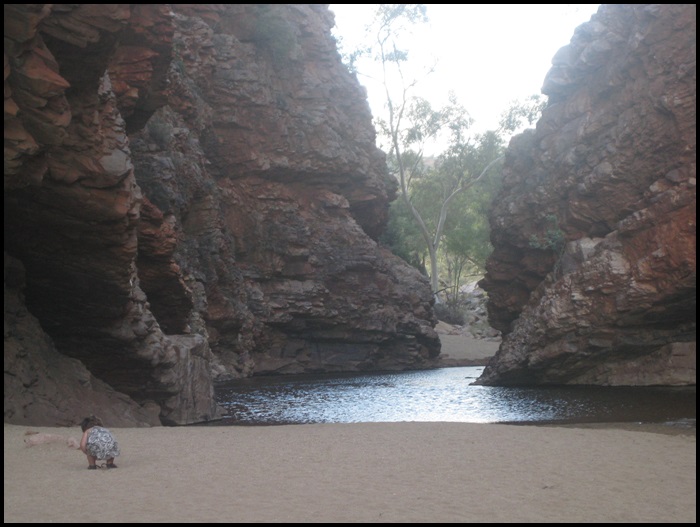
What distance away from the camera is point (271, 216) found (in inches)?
1639

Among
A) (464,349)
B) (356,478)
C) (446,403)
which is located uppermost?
(464,349)

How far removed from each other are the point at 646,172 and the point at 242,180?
22129 mm

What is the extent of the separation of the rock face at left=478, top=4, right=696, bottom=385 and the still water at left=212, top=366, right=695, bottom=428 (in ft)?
4.75

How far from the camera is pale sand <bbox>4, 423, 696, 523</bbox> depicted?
8469 millimetres

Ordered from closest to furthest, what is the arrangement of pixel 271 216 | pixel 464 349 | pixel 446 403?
1. pixel 446 403
2. pixel 271 216
3. pixel 464 349

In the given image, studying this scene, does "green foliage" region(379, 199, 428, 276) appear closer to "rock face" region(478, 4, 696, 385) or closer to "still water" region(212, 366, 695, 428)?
"rock face" region(478, 4, 696, 385)

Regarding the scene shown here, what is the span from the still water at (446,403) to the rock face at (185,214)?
2.83 m

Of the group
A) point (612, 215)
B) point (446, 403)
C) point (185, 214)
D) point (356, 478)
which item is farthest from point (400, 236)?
point (356, 478)

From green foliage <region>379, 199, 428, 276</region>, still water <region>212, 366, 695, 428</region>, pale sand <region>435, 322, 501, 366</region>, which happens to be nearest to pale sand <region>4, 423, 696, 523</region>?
still water <region>212, 366, 695, 428</region>

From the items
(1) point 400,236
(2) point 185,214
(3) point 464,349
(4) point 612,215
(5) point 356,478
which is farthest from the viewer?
(1) point 400,236

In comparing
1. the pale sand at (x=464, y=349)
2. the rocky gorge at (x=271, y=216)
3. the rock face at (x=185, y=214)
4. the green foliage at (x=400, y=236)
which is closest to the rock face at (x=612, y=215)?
the rocky gorge at (x=271, y=216)

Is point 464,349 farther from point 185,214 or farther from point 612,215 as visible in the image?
point 185,214

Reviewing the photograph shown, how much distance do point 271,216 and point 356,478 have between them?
1255 inches

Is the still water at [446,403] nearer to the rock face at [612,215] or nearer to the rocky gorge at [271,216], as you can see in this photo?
the rock face at [612,215]
